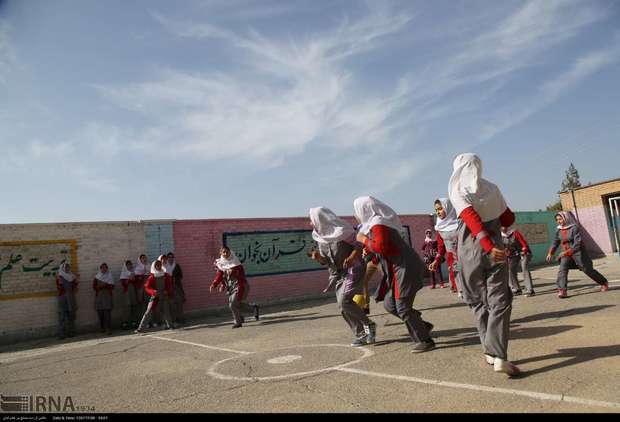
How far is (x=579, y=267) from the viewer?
8516 millimetres

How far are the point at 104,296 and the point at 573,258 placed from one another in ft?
33.5

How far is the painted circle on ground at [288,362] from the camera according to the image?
4.79 metres

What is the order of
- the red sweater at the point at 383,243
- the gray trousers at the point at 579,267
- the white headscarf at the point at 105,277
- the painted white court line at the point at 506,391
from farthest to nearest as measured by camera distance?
the white headscarf at the point at 105,277, the gray trousers at the point at 579,267, the red sweater at the point at 383,243, the painted white court line at the point at 506,391

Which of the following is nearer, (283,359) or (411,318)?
(411,318)

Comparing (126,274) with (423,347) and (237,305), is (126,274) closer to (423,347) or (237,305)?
(237,305)

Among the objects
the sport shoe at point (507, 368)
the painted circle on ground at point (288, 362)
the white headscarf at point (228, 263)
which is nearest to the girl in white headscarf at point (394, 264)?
the painted circle on ground at point (288, 362)

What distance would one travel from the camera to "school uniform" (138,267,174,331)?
1090 cm

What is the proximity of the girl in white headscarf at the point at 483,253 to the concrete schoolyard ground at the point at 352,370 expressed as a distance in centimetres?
36

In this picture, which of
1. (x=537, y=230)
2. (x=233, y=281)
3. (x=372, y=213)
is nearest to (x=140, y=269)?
(x=233, y=281)

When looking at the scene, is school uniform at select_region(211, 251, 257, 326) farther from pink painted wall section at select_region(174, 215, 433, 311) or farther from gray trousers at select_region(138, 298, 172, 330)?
pink painted wall section at select_region(174, 215, 433, 311)

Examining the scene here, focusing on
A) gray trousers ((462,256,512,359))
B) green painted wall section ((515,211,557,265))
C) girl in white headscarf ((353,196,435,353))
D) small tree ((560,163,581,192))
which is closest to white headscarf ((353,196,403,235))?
girl in white headscarf ((353,196,435,353))

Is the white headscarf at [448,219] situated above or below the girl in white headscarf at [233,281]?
above

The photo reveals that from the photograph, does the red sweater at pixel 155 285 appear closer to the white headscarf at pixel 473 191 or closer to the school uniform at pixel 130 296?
the school uniform at pixel 130 296
